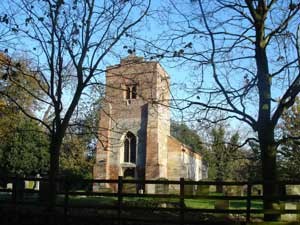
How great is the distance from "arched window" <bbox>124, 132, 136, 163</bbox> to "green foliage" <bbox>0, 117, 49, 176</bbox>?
8.81 meters

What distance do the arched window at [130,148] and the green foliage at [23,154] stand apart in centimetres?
881

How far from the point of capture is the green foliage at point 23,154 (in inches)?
1804

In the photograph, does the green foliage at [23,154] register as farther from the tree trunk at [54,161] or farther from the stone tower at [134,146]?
the tree trunk at [54,161]

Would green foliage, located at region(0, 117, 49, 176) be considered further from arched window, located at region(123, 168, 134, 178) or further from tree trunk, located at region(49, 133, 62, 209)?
tree trunk, located at region(49, 133, 62, 209)

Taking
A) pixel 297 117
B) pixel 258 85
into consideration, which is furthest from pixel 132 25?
pixel 297 117

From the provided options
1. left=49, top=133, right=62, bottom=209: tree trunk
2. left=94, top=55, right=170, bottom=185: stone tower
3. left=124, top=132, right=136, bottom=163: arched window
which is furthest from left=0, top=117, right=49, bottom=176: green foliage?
left=49, top=133, right=62, bottom=209: tree trunk

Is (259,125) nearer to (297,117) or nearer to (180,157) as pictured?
(297,117)

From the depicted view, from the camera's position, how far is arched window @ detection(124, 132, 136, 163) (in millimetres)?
47713

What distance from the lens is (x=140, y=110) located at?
1891 inches

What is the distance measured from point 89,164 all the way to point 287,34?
40.5 meters

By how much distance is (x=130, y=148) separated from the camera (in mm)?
48188

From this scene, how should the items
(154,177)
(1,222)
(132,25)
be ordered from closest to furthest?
(1,222), (132,25), (154,177)

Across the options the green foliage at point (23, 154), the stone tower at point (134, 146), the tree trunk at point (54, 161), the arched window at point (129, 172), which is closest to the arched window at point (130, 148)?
the stone tower at point (134, 146)

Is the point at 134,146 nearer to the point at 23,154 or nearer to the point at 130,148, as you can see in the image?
the point at 130,148
